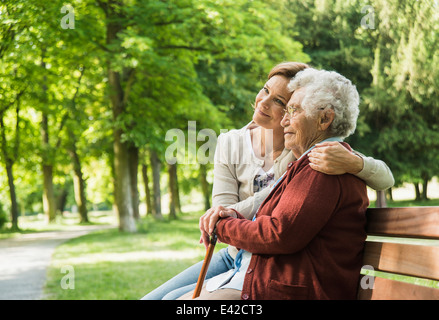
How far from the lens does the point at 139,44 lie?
11.1m

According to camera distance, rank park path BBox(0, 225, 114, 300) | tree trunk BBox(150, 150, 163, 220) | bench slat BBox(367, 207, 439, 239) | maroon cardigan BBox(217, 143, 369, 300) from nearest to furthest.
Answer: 1. bench slat BBox(367, 207, 439, 239)
2. maroon cardigan BBox(217, 143, 369, 300)
3. park path BBox(0, 225, 114, 300)
4. tree trunk BBox(150, 150, 163, 220)

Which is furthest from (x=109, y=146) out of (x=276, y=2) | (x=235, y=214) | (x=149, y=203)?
(x=235, y=214)

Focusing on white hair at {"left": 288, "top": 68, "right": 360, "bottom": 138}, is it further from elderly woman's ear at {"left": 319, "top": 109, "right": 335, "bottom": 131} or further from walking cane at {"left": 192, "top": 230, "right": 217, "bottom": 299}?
walking cane at {"left": 192, "top": 230, "right": 217, "bottom": 299}

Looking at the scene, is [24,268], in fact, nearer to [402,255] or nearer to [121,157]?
[121,157]

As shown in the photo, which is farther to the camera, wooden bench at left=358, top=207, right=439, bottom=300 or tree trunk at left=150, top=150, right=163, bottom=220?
tree trunk at left=150, top=150, right=163, bottom=220

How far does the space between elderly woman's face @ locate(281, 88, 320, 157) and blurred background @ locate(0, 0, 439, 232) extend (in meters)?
3.70

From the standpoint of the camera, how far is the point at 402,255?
5.87ft

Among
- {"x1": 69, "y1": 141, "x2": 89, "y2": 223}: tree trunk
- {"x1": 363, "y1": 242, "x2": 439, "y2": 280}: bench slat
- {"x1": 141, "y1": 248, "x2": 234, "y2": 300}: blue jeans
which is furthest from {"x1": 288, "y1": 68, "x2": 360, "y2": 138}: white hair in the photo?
{"x1": 69, "y1": 141, "x2": 89, "y2": 223}: tree trunk

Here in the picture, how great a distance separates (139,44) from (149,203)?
63.1 ft

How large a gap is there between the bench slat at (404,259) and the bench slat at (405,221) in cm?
5

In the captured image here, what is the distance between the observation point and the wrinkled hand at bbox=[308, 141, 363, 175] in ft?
5.84

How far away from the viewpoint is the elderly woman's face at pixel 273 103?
2.50 m

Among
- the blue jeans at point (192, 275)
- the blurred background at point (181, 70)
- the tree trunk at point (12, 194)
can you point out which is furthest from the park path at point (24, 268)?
the tree trunk at point (12, 194)
